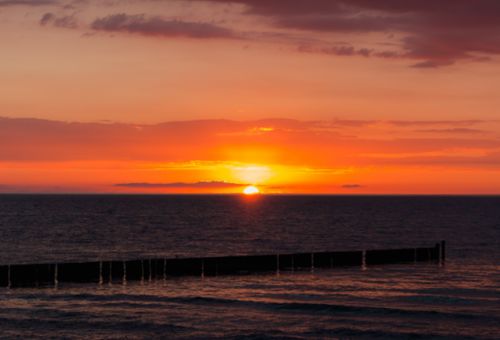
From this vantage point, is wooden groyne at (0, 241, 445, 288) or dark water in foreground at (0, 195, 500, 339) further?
wooden groyne at (0, 241, 445, 288)

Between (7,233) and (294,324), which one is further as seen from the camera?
(7,233)

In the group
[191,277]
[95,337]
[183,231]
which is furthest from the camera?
[183,231]

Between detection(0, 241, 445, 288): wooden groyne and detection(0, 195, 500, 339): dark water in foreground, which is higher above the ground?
detection(0, 241, 445, 288): wooden groyne

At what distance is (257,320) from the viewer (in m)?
42.8

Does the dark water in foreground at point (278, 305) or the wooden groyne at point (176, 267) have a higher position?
the wooden groyne at point (176, 267)

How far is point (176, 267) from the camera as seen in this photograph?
61938 millimetres

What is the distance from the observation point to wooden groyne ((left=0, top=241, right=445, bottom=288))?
5600 cm

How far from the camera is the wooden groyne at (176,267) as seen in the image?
56.0 m

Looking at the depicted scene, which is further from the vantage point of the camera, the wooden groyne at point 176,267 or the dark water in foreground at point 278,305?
the wooden groyne at point 176,267

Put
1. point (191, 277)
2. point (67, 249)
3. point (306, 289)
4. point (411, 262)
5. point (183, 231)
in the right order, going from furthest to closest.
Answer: point (183, 231) < point (67, 249) < point (411, 262) < point (191, 277) < point (306, 289)

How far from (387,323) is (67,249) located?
5782 centimetres

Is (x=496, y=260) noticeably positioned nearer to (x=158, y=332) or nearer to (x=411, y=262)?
(x=411, y=262)

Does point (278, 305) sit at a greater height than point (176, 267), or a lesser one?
lesser

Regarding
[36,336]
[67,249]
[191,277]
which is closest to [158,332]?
[36,336]
